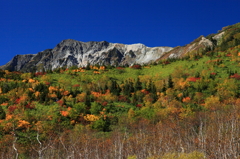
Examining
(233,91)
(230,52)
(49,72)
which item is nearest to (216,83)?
(233,91)

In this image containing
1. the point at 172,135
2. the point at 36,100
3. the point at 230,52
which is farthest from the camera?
the point at 230,52

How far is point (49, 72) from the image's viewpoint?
133000 millimetres

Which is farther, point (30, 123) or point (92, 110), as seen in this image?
point (92, 110)

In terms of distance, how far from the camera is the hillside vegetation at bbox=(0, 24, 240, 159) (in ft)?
115

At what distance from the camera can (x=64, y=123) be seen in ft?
196

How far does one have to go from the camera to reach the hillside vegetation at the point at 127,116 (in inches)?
1377

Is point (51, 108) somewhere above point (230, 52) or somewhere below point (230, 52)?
below

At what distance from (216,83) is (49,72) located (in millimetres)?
101159

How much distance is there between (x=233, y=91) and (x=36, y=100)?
75.7 metres

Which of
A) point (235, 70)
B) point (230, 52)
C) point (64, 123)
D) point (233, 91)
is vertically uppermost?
point (230, 52)

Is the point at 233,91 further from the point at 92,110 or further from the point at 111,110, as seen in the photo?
the point at 92,110

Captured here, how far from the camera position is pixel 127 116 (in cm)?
6362

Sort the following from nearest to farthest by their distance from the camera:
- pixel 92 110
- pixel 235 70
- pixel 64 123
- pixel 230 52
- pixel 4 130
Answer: pixel 4 130
pixel 64 123
pixel 92 110
pixel 235 70
pixel 230 52

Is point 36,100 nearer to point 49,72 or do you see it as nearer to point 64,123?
point 64,123
